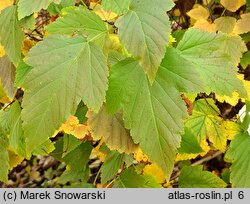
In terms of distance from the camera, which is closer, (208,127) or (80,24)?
(80,24)

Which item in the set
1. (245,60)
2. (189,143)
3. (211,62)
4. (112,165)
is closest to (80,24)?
(211,62)

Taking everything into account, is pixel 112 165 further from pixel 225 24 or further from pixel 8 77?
pixel 225 24

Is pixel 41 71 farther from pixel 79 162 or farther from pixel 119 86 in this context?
pixel 79 162

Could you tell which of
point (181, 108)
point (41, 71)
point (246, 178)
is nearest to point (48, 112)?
point (41, 71)

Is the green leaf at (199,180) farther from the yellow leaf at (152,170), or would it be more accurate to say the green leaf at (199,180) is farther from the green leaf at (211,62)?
the green leaf at (211,62)

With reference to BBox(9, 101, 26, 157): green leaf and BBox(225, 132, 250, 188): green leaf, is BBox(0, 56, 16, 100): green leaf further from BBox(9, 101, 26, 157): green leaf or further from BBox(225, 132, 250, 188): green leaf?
BBox(225, 132, 250, 188): green leaf

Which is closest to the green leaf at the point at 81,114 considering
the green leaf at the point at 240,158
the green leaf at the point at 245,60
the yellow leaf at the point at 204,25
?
the green leaf at the point at 240,158

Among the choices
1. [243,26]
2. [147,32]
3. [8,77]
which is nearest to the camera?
[147,32]
